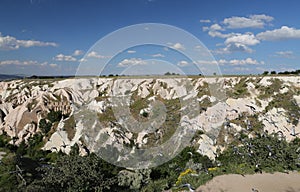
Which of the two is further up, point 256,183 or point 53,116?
point 53,116

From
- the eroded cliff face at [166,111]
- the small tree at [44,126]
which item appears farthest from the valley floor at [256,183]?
the small tree at [44,126]

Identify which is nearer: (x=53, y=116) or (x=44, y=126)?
(x=44, y=126)

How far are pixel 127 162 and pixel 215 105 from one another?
1090cm

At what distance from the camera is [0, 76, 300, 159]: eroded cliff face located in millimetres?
19703

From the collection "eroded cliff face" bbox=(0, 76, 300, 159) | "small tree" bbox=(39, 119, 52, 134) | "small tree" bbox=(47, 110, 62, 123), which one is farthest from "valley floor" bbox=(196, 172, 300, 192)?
"small tree" bbox=(47, 110, 62, 123)

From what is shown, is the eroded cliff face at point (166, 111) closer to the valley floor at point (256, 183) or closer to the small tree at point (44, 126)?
the small tree at point (44, 126)

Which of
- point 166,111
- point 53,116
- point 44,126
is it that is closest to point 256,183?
point 166,111

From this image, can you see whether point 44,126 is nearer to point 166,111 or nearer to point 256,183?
point 166,111

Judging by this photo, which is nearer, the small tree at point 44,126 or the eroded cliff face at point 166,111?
the eroded cliff face at point 166,111

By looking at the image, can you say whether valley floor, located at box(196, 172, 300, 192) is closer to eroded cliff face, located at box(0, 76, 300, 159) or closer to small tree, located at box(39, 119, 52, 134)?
eroded cliff face, located at box(0, 76, 300, 159)

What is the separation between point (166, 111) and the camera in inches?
1010

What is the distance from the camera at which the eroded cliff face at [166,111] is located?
776 inches

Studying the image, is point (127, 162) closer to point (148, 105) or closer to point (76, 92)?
point (148, 105)

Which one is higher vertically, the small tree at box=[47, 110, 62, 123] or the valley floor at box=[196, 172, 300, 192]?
the small tree at box=[47, 110, 62, 123]
